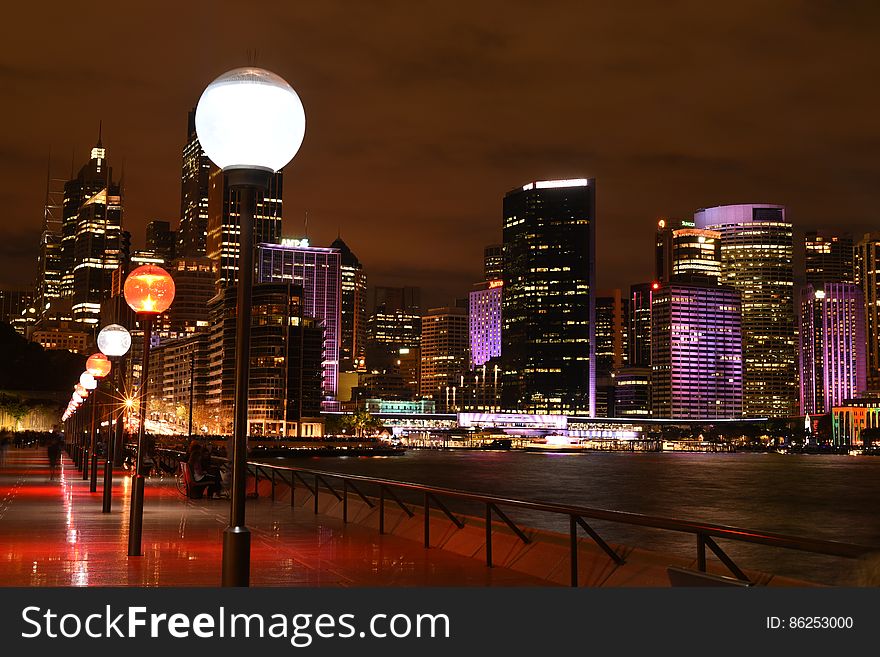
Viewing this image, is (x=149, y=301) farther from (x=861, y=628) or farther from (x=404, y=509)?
(x=861, y=628)

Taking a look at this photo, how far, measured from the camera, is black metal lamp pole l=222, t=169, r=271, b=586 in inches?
282

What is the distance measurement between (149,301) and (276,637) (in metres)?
10.1

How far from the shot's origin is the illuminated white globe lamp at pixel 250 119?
772 cm

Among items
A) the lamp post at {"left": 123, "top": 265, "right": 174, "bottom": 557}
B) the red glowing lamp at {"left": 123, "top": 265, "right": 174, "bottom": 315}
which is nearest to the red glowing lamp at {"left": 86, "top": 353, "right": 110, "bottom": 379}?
the lamp post at {"left": 123, "top": 265, "right": 174, "bottom": 557}

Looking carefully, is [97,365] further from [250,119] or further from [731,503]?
[731,503]

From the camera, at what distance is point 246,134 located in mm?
7734

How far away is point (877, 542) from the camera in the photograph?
170 ft

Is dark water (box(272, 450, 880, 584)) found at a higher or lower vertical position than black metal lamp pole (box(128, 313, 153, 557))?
lower

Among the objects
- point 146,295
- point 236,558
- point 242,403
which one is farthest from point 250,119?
point 146,295

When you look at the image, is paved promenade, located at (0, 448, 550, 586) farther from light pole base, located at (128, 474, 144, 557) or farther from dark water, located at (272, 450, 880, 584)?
dark water, located at (272, 450, 880, 584)

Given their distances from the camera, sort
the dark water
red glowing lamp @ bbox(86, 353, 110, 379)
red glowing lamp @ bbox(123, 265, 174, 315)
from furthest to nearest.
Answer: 1. the dark water
2. red glowing lamp @ bbox(86, 353, 110, 379)
3. red glowing lamp @ bbox(123, 265, 174, 315)

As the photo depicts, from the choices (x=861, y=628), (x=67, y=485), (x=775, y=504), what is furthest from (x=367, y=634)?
(x=775, y=504)

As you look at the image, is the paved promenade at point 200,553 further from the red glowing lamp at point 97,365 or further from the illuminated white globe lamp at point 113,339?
the red glowing lamp at point 97,365

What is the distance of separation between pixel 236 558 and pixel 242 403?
1.06m
